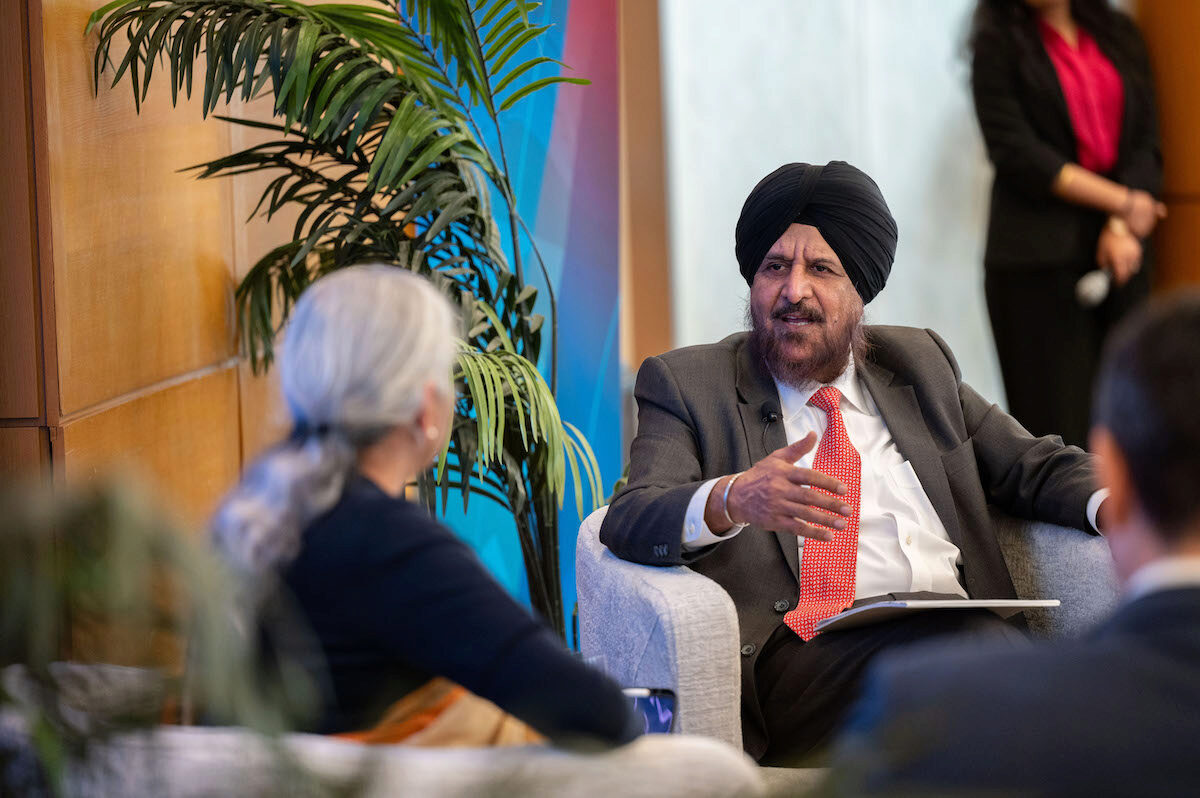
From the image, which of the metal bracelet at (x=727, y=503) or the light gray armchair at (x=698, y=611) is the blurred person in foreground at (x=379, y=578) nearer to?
the light gray armchair at (x=698, y=611)

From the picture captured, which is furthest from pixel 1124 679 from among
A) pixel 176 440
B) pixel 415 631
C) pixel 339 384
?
pixel 176 440

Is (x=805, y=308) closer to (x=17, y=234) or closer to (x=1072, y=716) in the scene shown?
(x=17, y=234)

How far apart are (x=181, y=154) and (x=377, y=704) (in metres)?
2.21

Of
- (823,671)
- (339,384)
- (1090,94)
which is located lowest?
(823,671)

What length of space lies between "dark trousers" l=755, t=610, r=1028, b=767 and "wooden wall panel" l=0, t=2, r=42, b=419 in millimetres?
1518

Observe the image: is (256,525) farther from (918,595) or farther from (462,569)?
(918,595)

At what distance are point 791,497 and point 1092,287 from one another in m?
2.98

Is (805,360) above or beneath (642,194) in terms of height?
beneath

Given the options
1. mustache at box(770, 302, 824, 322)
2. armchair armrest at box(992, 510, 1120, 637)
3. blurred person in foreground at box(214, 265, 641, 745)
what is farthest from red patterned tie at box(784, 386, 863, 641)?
blurred person in foreground at box(214, 265, 641, 745)

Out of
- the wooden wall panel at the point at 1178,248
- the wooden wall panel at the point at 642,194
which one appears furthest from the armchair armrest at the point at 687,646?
the wooden wall panel at the point at 1178,248

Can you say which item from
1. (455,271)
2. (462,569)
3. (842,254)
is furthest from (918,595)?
(455,271)

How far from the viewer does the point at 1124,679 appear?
1080 mm

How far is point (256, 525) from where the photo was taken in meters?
1.48

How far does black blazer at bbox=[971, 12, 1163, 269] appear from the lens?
15.3ft
